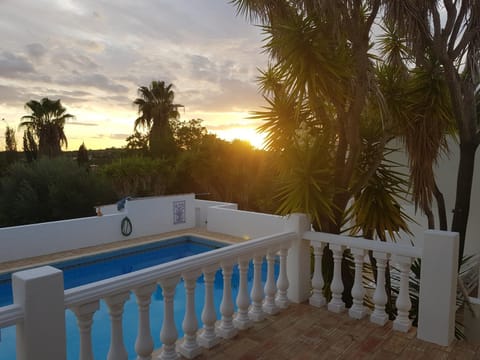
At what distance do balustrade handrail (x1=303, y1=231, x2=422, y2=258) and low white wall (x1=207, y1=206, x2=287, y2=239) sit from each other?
19.3 ft

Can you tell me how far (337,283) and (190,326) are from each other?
4.66 feet

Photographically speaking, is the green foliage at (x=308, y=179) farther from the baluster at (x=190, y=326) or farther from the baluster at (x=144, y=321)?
the baluster at (x=144, y=321)

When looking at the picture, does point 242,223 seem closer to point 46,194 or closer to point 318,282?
point 46,194

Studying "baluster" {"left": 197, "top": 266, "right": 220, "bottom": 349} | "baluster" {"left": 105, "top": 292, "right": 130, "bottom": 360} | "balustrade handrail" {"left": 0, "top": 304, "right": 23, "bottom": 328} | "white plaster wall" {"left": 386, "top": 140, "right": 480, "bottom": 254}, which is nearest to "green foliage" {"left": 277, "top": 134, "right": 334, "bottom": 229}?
"baluster" {"left": 197, "top": 266, "right": 220, "bottom": 349}

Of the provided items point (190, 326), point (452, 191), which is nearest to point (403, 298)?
point (190, 326)

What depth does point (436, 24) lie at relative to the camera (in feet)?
12.4

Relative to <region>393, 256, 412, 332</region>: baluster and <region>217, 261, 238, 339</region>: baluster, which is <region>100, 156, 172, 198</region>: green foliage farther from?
<region>393, 256, 412, 332</region>: baluster

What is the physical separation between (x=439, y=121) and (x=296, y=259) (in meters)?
2.31

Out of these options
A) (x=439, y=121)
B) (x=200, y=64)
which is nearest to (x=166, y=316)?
(x=439, y=121)

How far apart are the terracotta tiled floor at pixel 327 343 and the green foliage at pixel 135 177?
1147 centimetres

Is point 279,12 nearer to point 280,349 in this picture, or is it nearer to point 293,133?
point 293,133

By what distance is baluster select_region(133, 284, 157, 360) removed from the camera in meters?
2.08

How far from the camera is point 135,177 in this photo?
14.1 metres

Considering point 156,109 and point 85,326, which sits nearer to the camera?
point 85,326
